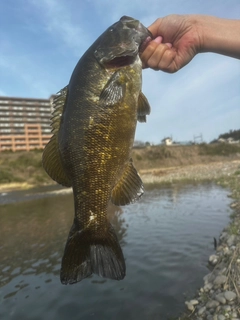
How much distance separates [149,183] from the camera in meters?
37.2

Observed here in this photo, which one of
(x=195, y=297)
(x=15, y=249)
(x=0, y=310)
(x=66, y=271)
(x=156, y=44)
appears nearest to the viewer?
(x=66, y=271)

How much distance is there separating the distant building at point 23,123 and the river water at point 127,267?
77887mm

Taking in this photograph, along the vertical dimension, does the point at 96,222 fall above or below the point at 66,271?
above

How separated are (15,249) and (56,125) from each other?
12.3 meters

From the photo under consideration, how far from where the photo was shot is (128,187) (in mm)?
2857

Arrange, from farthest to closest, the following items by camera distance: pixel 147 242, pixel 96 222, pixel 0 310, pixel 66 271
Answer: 1. pixel 147 242
2. pixel 0 310
3. pixel 96 222
4. pixel 66 271

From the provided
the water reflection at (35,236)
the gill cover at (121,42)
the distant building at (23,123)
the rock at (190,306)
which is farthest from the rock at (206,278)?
the distant building at (23,123)

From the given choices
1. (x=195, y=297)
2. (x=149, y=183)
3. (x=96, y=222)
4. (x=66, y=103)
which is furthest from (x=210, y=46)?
(x=149, y=183)

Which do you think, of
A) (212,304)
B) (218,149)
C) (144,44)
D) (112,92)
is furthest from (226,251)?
(218,149)

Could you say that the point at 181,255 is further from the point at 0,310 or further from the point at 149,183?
the point at 149,183

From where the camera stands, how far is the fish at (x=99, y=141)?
2602 mm

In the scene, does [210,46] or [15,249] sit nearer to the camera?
[210,46]

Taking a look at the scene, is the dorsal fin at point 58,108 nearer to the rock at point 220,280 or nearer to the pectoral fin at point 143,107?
the pectoral fin at point 143,107

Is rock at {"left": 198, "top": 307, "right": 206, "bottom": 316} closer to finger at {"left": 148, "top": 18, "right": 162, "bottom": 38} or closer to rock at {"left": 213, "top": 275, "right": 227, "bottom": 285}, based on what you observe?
rock at {"left": 213, "top": 275, "right": 227, "bottom": 285}
